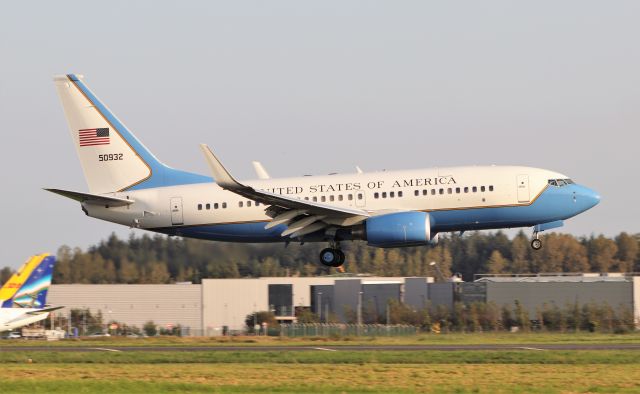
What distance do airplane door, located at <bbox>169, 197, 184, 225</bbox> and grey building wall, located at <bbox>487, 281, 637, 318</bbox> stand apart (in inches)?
1430

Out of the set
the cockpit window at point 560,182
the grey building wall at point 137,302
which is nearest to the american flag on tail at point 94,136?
the cockpit window at point 560,182

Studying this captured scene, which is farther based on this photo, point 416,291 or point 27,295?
point 416,291

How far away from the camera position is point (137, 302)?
3246 inches

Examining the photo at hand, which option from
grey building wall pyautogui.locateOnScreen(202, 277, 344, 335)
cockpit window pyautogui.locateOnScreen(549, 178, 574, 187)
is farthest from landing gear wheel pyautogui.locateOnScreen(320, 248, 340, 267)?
grey building wall pyautogui.locateOnScreen(202, 277, 344, 335)

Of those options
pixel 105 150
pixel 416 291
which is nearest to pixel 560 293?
pixel 416 291

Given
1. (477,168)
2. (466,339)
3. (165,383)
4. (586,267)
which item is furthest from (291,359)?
→ (586,267)

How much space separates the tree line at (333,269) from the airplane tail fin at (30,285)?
6184 mm

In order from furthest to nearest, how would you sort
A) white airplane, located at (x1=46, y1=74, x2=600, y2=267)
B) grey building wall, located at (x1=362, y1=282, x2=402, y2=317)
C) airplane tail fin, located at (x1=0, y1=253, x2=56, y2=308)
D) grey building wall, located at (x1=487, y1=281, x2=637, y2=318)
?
1. grey building wall, located at (x1=362, y1=282, x2=402, y2=317)
2. grey building wall, located at (x1=487, y1=281, x2=637, y2=318)
3. airplane tail fin, located at (x1=0, y1=253, x2=56, y2=308)
4. white airplane, located at (x1=46, y1=74, x2=600, y2=267)

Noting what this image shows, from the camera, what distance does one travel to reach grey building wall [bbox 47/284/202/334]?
80500mm

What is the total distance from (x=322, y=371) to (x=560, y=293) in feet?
159

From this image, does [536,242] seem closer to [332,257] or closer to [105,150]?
[332,257]

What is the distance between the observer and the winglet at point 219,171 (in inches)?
1624

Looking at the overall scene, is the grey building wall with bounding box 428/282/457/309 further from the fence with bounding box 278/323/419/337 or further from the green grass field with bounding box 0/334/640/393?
the green grass field with bounding box 0/334/640/393

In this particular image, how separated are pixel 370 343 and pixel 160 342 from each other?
10.4 m
